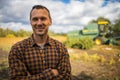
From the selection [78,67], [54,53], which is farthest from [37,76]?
[78,67]

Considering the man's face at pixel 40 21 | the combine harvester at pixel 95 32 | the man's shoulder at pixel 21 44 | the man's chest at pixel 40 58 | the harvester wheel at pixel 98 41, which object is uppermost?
the man's face at pixel 40 21

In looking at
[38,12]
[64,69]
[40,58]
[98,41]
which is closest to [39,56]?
[40,58]

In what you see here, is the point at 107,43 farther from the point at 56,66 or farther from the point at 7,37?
the point at 56,66

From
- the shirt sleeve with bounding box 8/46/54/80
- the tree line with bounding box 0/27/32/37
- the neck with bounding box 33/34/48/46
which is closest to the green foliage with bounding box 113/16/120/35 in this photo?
the tree line with bounding box 0/27/32/37

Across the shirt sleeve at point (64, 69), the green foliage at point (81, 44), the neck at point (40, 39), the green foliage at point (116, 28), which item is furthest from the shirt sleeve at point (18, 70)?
the green foliage at point (116, 28)

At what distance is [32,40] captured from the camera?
2346 mm

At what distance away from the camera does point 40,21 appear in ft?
7.59

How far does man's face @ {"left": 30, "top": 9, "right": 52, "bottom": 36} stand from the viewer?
2.29m

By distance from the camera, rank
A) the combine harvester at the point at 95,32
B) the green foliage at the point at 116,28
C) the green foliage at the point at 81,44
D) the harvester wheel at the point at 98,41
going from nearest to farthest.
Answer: the green foliage at the point at 81,44, the harvester wheel at the point at 98,41, the green foliage at the point at 116,28, the combine harvester at the point at 95,32

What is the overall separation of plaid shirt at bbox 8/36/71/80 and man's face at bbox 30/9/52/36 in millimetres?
125

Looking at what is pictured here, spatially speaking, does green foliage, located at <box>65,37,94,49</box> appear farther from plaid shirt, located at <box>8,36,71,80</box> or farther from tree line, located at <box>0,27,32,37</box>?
plaid shirt, located at <box>8,36,71,80</box>

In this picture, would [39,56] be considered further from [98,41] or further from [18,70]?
[98,41]

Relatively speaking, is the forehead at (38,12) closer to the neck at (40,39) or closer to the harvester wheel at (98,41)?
the neck at (40,39)

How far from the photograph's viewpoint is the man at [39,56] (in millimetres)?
2258
